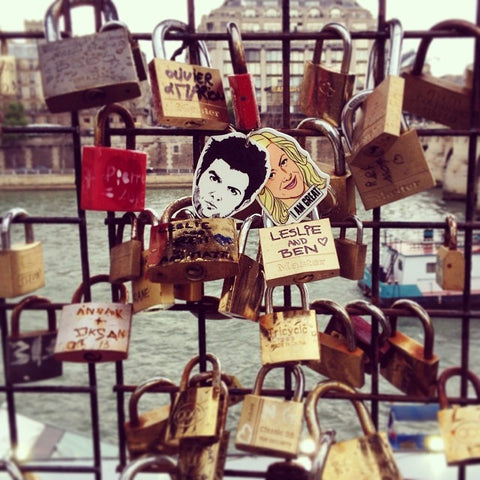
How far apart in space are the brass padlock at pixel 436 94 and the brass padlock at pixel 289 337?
1.28ft

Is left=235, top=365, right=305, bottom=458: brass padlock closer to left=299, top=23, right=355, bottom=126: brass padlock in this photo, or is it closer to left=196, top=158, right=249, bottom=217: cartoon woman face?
left=196, top=158, right=249, bottom=217: cartoon woman face

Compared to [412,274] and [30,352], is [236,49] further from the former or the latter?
[412,274]

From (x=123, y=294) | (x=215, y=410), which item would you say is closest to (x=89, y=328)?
(x=123, y=294)

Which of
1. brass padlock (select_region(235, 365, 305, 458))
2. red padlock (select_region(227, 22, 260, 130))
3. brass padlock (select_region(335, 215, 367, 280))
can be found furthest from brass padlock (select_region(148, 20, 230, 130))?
brass padlock (select_region(235, 365, 305, 458))

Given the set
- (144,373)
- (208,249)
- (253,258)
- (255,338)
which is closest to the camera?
(208,249)

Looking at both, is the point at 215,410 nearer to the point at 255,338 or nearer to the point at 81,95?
the point at 81,95

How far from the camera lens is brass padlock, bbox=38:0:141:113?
2.83 feet

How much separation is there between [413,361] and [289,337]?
0.82ft

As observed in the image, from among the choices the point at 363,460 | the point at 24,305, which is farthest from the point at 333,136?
the point at 24,305

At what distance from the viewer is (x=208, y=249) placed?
0.86 m

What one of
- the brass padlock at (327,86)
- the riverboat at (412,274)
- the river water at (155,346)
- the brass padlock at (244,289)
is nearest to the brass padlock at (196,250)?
the brass padlock at (244,289)

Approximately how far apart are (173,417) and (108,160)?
0.43 meters

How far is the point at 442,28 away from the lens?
3.10ft

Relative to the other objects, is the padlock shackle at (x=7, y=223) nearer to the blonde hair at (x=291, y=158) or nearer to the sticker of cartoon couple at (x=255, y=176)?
the sticker of cartoon couple at (x=255, y=176)
